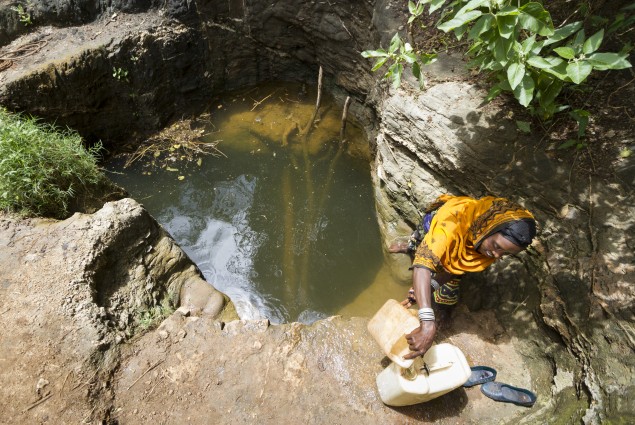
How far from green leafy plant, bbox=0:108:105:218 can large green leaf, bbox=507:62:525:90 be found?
373cm

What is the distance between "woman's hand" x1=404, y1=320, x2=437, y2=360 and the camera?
7.77 ft

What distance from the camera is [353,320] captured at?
3.27m

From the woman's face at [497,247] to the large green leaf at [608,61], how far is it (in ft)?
3.43

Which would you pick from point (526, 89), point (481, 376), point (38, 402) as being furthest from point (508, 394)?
point (38, 402)

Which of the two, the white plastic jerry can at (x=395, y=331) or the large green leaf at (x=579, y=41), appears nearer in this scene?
the large green leaf at (x=579, y=41)

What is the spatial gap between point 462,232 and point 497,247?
0.81 feet

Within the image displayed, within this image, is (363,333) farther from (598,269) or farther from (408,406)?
(598,269)

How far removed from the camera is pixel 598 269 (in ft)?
8.91

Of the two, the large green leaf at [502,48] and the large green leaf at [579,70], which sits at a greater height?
the large green leaf at [502,48]

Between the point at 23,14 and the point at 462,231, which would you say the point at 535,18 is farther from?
the point at 23,14

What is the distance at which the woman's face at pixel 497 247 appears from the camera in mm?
2359

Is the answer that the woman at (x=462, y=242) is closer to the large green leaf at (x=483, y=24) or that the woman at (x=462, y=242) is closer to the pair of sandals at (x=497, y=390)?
the pair of sandals at (x=497, y=390)

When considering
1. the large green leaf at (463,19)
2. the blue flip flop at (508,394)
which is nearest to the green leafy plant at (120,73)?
the large green leaf at (463,19)

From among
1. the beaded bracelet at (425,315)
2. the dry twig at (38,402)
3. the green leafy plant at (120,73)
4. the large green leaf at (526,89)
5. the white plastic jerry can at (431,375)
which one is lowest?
the white plastic jerry can at (431,375)
